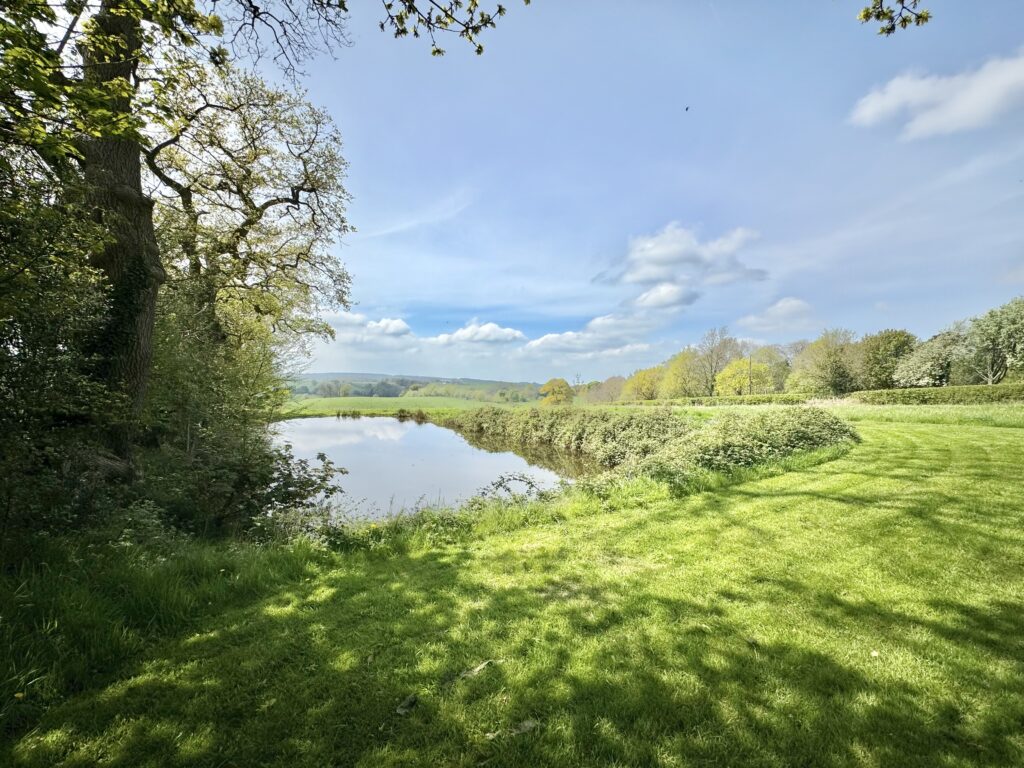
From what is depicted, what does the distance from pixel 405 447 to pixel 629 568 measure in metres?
24.3

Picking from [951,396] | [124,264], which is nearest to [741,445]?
[124,264]

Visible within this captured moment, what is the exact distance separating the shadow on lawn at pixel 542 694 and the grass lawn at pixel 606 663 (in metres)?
0.01

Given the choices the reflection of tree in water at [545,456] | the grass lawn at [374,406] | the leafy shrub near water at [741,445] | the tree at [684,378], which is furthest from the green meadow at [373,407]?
the leafy shrub near water at [741,445]

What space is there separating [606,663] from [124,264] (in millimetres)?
9796

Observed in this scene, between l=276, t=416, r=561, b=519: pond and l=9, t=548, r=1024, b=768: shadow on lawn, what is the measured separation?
5352mm

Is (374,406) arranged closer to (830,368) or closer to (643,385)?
(643,385)

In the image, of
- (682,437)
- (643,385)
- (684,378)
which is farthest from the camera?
(643,385)

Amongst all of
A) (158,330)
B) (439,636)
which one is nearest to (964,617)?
(439,636)

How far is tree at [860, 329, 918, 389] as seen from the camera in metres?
44.0

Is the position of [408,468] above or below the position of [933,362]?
below

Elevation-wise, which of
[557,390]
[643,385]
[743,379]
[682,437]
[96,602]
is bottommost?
[96,602]

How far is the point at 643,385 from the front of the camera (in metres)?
65.4

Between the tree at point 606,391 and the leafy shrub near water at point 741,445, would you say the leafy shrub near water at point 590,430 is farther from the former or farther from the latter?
the tree at point 606,391

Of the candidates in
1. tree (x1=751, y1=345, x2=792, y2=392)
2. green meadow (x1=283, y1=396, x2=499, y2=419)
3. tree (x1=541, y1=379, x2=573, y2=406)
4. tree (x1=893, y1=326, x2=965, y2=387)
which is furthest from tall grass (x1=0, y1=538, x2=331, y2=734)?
tree (x1=751, y1=345, x2=792, y2=392)
